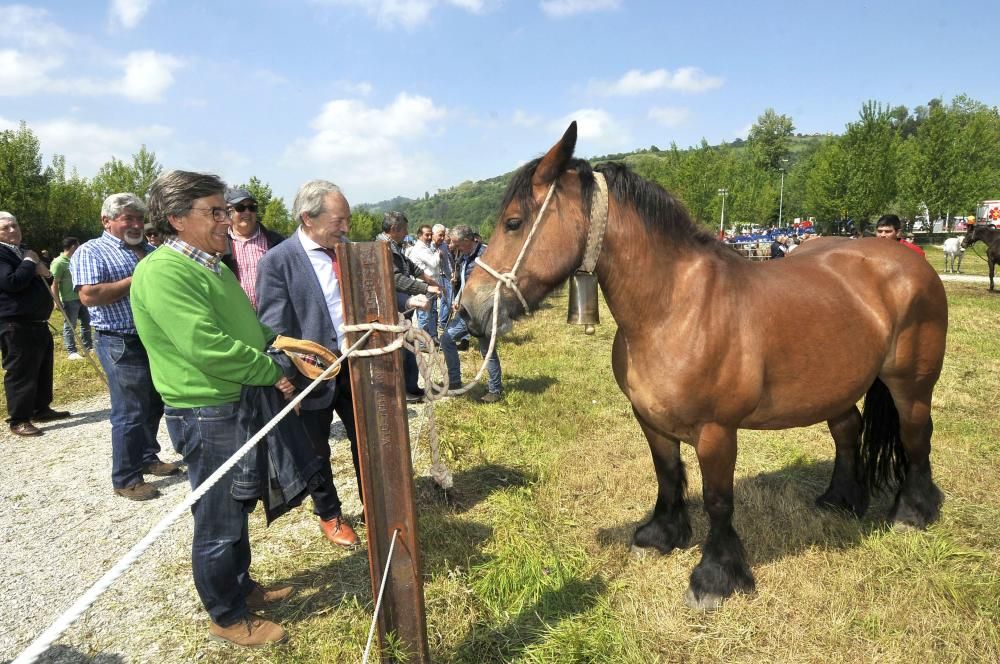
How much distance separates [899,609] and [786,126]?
90.7 meters

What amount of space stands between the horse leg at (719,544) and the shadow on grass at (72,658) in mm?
2876

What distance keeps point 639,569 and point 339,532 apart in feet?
6.22

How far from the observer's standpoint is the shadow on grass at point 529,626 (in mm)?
2389

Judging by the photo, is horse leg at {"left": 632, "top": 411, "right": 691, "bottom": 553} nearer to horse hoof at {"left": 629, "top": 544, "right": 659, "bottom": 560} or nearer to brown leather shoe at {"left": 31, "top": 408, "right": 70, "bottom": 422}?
horse hoof at {"left": 629, "top": 544, "right": 659, "bottom": 560}

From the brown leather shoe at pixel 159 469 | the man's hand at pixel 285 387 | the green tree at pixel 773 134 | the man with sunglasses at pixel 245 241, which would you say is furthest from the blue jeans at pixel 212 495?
the green tree at pixel 773 134

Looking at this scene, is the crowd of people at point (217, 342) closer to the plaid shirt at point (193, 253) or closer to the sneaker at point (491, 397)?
the plaid shirt at point (193, 253)

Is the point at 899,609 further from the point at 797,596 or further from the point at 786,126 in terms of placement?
the point at 786,126

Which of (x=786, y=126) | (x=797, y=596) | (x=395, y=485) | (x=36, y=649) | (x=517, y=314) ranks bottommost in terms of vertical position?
(x=797, y=596)

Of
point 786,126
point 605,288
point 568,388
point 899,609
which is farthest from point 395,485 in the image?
point 786,126

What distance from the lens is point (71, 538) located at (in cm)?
357

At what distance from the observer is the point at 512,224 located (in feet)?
7.64

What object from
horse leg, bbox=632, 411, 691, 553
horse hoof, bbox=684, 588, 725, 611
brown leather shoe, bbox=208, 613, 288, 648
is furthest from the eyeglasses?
horse hoof, bbox=684, 588, 725, 611

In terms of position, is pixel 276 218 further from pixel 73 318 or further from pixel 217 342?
pixel 217 342

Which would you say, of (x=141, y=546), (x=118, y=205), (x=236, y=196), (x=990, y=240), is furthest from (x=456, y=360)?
(x=990, y=240)
